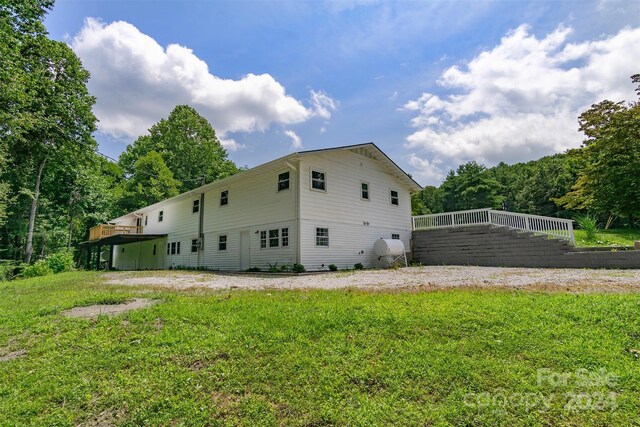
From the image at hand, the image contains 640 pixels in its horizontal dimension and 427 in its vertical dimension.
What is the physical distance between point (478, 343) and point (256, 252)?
12.9 m

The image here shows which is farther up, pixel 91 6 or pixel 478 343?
pixel 91 6

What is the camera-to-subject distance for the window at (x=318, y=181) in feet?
47.6

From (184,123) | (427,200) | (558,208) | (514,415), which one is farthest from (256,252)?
(427,200)

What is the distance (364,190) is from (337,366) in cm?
1401

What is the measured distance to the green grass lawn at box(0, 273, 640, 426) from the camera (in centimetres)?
265

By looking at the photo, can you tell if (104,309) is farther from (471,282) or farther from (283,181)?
(283,181)

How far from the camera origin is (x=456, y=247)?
632 inches

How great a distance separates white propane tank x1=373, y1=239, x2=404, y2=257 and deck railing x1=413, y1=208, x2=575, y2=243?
293 centimetres

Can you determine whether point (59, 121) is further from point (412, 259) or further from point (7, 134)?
point (412, 259)

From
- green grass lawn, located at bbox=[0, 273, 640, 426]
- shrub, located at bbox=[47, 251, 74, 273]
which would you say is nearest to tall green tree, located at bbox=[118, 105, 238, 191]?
shrub, located at bbox=[47, 251, 74, 273]

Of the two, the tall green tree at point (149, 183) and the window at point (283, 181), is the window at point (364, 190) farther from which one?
the tall green tree at point (149, 183)

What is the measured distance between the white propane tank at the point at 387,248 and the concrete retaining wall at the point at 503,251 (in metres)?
2.27

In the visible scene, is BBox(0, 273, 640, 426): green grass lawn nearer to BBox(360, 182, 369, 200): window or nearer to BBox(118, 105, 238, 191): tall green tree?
BBox(360, 182, 369, 200): window

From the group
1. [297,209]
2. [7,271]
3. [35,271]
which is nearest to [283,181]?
[297,209]
